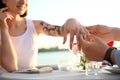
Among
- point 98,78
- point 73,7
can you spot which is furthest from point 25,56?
point 73,7

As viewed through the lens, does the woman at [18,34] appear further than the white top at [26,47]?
No

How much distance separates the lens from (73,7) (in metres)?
7.28

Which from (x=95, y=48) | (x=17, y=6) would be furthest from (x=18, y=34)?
(x=95, y=48)

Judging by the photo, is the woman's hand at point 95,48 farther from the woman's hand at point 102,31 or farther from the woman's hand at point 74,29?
the woman's hand at point 102,31

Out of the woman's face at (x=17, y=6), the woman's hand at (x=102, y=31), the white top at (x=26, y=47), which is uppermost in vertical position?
the woman's face at (x=17, y=6)

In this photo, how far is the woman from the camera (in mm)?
1967

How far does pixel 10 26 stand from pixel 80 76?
91cm

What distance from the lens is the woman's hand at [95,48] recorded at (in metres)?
1.31

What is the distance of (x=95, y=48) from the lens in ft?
4.35

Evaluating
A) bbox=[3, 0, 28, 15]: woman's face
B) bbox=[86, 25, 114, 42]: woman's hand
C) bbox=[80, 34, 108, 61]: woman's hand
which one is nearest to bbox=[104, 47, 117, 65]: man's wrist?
bbox=[80, 34, 108, 61]: woman's hand

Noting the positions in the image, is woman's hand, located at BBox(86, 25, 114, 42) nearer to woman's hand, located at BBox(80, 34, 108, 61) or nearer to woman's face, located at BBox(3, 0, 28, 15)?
woman's hand, located at BBox(80, 34, 108, 61)

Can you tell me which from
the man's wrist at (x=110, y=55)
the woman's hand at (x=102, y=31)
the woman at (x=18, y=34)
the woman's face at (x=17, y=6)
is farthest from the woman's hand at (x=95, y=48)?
the woman's face at (x=17, y=6)

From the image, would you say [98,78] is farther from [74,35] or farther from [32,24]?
[32,24]

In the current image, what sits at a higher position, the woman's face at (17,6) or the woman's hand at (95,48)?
the woman's face at (17,6)
